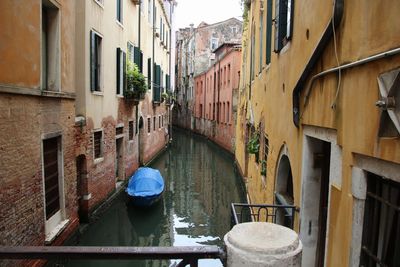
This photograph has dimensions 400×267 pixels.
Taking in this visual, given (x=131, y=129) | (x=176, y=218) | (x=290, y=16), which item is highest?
(x=290, y=16)

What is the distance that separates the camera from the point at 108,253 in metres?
1.81

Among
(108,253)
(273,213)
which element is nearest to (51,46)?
(273,213)

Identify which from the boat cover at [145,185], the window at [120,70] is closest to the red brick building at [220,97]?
the window at [120,70]

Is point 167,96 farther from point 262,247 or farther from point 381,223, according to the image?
point 262,247

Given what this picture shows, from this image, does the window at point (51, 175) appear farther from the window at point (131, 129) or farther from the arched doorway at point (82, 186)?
the window at point (131, 129)

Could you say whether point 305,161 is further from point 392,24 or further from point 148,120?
point 148,120

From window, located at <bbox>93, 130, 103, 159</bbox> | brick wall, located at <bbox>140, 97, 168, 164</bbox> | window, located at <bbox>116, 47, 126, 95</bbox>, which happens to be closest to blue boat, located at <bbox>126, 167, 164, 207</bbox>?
window, located at <bbox>93, 130, 103, 159</bbox>

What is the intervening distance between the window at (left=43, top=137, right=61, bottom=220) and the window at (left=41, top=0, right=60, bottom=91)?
117 cm

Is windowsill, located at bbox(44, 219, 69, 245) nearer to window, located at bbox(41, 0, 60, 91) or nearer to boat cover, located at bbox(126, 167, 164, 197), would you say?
window, located at bbox(41, 0, 60, 91)

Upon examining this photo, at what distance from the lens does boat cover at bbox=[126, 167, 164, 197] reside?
11.3m

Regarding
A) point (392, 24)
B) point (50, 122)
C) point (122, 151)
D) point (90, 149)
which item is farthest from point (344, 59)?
point (122, 151)

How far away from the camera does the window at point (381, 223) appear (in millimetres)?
2459

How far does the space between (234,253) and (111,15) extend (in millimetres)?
11010

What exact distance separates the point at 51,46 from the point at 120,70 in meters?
4.78
